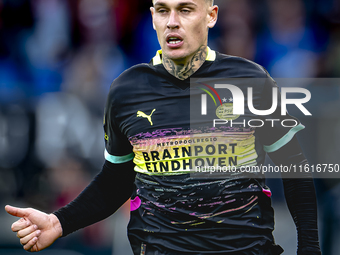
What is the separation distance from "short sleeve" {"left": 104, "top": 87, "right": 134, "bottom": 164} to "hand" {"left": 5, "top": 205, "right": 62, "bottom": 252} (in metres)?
0.49

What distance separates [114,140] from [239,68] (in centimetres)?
83

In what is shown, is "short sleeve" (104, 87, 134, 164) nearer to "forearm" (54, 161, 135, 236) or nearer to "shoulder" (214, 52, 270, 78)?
"forearm" (54, 161, 135, 236)

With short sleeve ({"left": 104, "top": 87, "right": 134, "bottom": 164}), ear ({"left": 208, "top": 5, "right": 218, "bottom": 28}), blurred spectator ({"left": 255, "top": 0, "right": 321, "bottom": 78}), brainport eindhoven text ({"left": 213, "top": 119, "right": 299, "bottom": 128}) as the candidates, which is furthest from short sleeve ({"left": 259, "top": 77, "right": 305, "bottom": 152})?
blurred spectator ({"left": 255, "top": 0, "right": 321, "bottom": 78})

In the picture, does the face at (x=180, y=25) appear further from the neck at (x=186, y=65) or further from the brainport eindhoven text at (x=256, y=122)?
the brainport eindhoven text at (x=256, y=122)

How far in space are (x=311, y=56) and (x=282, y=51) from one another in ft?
1.21

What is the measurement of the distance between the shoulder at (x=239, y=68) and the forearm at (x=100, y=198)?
2.61ft


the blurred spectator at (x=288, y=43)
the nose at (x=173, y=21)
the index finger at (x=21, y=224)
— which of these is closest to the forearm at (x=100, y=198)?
the index finger at (x=21, y=224)

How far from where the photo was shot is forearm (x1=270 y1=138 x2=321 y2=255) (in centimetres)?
223

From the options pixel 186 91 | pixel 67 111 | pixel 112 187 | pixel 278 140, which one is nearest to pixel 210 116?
pixel 186 91

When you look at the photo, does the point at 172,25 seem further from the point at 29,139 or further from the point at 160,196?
the point at 29,139

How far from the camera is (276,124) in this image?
2.33m

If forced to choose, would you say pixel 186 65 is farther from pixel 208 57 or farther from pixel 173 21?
pixel 173 21

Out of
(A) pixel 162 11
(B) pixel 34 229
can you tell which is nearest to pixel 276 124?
(A) pixel 162 11

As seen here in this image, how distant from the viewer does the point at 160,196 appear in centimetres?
221
